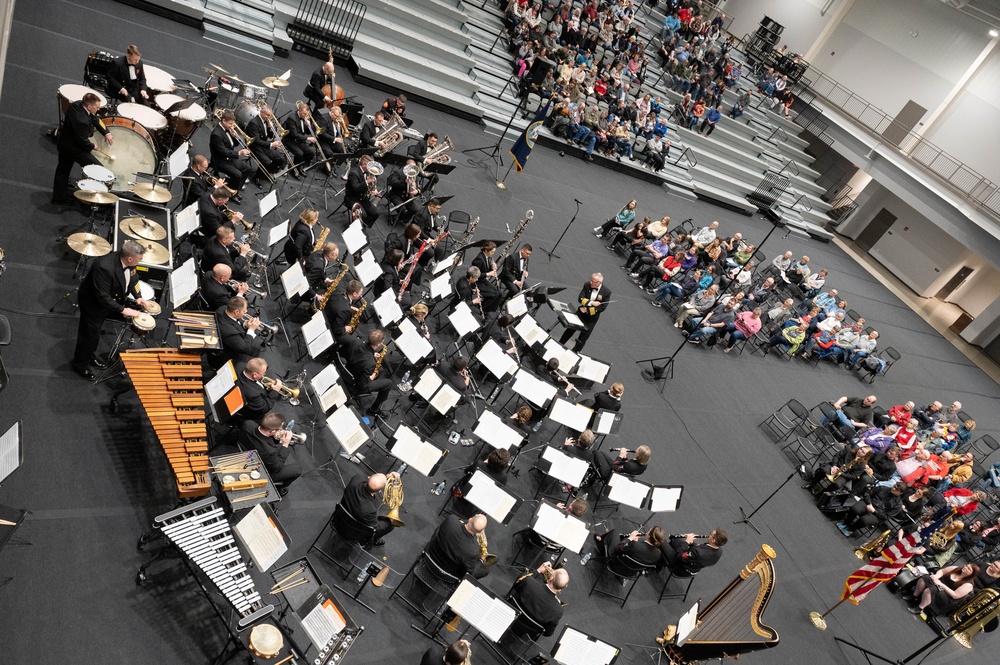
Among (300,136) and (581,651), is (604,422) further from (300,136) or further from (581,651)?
(300,136)

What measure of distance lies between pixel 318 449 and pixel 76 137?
5357 mm

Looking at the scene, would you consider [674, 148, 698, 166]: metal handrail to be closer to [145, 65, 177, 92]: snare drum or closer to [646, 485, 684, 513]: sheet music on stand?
[646, 485, 684, 513]: sheet music on stand

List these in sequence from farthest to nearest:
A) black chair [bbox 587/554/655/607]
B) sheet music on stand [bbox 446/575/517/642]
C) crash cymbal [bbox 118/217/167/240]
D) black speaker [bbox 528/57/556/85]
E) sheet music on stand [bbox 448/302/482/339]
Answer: black speaker [bbox 528/57/556/85], sheet music on stand [bbox 448/302/482/339], black chair [bbox 587/554/655/607], crash cymbal [bbox 118/217/167/240], sheet music on stand [bbox 446/575/517/642]

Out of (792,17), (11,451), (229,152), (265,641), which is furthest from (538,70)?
(792,17)

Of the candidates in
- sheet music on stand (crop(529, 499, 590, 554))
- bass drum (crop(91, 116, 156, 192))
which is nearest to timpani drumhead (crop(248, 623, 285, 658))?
sheet music on stand (crop(529, 499, 590, 554))

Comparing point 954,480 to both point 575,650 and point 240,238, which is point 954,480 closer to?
point 575,650

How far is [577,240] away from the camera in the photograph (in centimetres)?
1698

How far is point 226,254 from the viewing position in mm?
8875

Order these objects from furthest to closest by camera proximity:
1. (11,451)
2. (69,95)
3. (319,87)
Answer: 1. (319,87)
2. (69,95)
3. (11,451)

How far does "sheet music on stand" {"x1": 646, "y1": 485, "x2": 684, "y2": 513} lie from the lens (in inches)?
360

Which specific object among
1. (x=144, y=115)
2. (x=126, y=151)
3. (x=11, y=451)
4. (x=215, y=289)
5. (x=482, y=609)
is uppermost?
(x=144, y=115)

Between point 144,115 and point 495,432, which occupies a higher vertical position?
point 144,115

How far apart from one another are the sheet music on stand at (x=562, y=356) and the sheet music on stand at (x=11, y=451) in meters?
7.49

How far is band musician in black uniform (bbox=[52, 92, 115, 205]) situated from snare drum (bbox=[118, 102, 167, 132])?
2.21 feet
